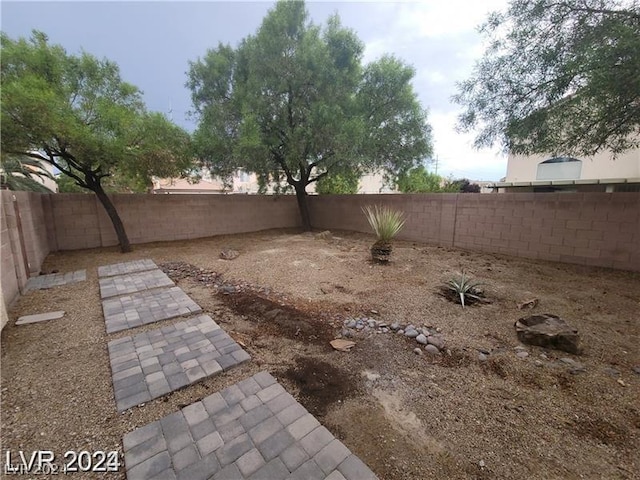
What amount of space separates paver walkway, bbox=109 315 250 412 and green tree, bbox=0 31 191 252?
3690mm

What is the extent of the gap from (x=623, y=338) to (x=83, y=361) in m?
4.52

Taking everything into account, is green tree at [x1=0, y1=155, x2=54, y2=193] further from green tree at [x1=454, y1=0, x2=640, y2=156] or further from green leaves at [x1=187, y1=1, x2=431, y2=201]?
green tree at [x1=454, y1=0, x2=640, y2=156]

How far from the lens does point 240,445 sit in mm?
1302

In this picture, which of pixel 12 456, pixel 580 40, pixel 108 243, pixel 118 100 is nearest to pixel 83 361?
pixel 12 456

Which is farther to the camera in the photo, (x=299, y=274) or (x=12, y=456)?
(x=299, y=274)

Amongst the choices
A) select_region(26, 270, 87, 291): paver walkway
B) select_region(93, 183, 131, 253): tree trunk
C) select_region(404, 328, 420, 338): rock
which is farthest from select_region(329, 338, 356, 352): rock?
select_region(93, 183, 131, 253): tree trunk

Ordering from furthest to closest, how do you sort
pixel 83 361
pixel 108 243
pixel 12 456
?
pixel 108 243 < pixel 83 361 < pixel 12 456

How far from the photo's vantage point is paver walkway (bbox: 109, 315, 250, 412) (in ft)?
5.56

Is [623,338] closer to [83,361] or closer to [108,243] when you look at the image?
[83,361]

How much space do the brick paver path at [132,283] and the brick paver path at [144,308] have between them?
21cm

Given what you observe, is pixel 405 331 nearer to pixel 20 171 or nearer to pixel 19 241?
pixel 19 241

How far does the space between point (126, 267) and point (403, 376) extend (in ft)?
15.6

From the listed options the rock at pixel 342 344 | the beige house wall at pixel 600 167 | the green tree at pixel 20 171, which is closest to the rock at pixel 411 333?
the rock at pixel 342 344

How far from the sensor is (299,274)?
4.12 m
